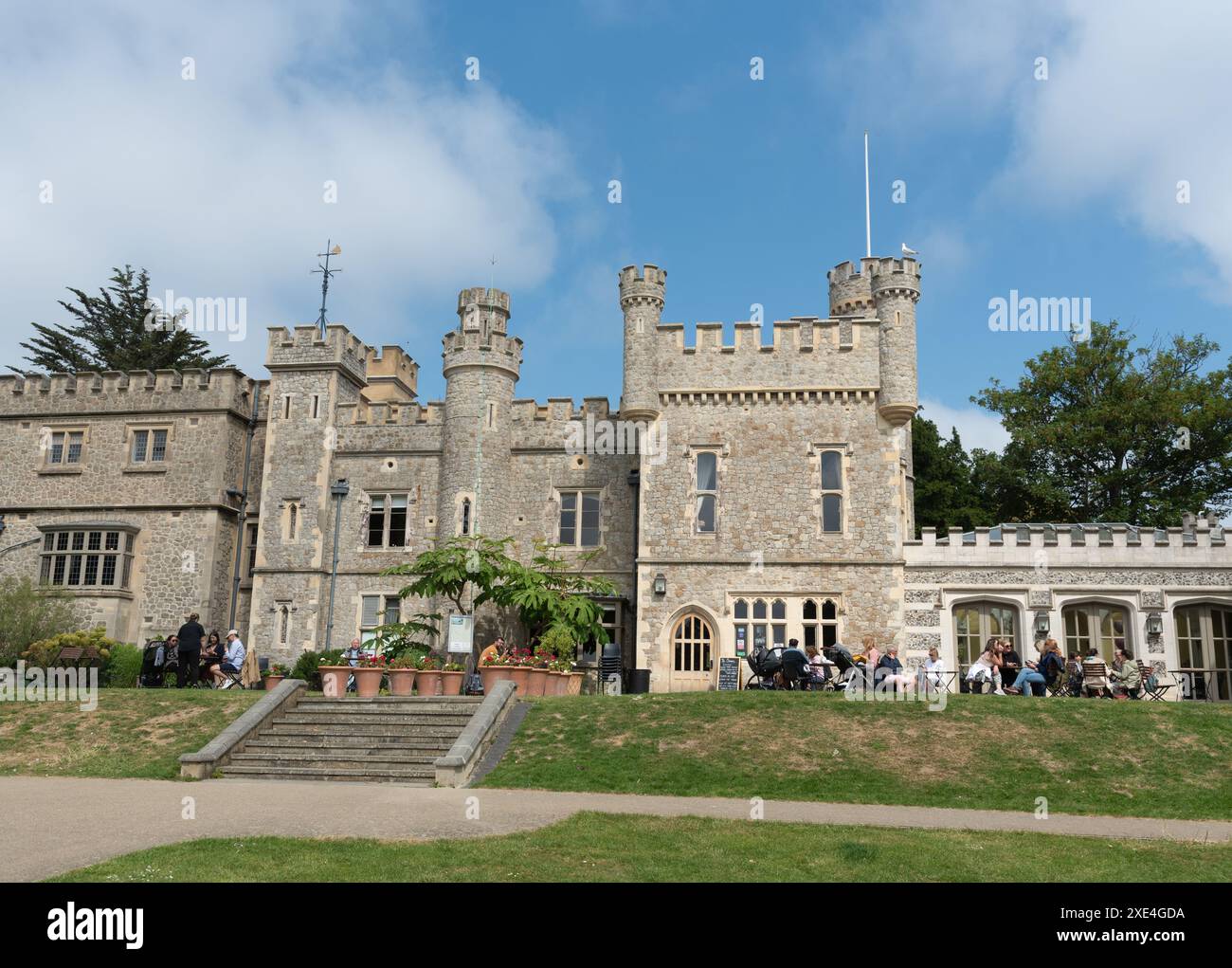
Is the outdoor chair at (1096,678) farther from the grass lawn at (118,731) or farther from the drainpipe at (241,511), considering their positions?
the drainpipe at (241,511)

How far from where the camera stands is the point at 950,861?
30.3 feet

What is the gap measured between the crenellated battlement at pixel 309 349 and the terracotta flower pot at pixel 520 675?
1209 centimetres

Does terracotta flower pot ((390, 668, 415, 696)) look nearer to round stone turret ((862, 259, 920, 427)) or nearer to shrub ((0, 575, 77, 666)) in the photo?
shrub ((0, 575, 77, 666))

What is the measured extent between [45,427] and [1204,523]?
30203 mm

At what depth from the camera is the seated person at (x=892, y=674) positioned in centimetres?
2023

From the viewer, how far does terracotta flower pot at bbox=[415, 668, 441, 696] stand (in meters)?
21.2

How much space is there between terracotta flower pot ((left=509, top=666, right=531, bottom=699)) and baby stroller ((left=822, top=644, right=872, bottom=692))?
19.4ft

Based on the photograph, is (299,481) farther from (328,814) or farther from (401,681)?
(328,814)

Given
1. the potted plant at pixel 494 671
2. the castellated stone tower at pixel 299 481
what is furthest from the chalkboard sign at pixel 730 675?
the castellated stone tower at pixel 299 481

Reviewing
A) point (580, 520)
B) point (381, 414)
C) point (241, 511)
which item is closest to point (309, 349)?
point (381, 414)

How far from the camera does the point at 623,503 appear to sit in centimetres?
2811

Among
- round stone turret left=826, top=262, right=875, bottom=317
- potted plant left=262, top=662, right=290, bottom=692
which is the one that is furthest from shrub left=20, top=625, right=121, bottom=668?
round stone turret left=826, top=262, right=875, bottom=317
